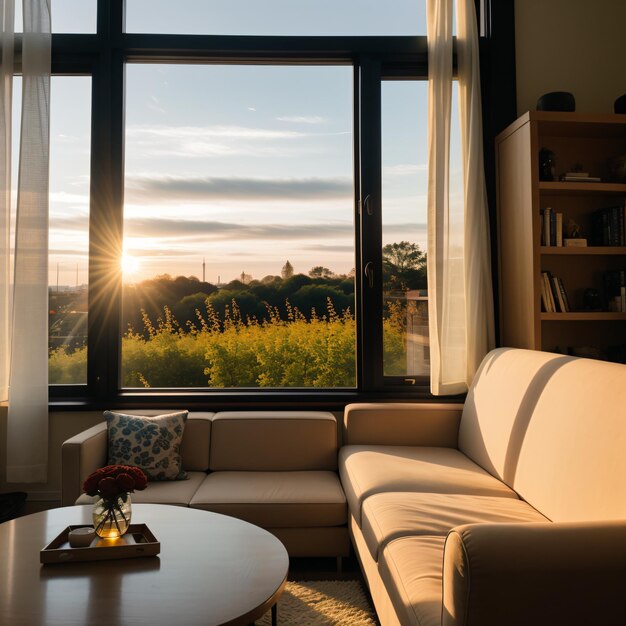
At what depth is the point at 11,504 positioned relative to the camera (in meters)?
3.06

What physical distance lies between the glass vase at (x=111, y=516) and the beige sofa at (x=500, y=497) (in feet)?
2.65

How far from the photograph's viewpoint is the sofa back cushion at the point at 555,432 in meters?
1.75

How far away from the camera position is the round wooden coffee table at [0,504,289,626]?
142cm

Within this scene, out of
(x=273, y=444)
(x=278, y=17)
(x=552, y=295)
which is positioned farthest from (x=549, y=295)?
(x=278, y=17)

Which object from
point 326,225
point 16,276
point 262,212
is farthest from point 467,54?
point 16,276

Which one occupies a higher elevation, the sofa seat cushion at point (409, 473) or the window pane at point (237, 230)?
the window pane at point (237, 230)

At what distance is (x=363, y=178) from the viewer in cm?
359

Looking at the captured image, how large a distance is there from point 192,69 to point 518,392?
2.69m

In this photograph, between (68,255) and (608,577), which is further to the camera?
(68,255)

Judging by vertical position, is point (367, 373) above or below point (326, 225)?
below

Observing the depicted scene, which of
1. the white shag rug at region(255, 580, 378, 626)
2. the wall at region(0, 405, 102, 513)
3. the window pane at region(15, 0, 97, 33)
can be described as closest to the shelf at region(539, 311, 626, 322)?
the white shag rug at region(255, 580, 378, 626)

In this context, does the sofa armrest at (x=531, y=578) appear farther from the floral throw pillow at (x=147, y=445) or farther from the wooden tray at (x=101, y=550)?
the floral throw pillow at (x=147, y=445)

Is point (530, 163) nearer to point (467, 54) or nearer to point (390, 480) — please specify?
point (467, 54)

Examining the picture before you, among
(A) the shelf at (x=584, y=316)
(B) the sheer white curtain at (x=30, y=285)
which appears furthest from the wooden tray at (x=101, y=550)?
(A) the shelf at (x=584, y=316)
